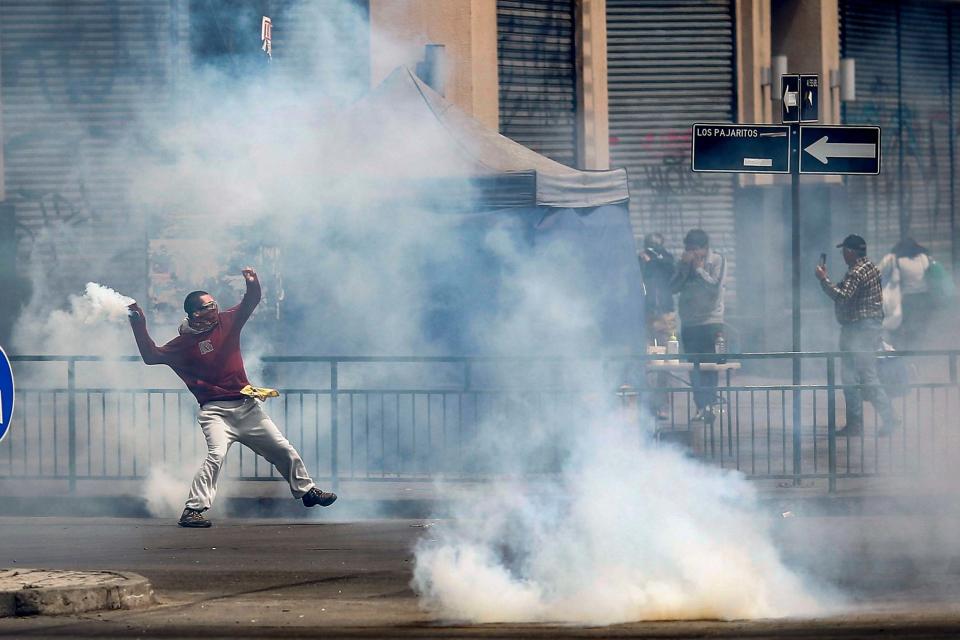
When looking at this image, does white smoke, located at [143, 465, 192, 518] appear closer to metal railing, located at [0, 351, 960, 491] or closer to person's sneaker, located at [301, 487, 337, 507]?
metal railing, located at [0, 351, 960, 491]

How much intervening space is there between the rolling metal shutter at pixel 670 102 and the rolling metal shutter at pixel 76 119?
6.35m

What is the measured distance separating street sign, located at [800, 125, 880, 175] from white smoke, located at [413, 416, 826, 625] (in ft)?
13.4

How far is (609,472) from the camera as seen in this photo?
7863 mm

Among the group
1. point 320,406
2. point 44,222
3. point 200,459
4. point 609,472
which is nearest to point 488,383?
point 320,406

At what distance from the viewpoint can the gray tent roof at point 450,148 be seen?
11.9m

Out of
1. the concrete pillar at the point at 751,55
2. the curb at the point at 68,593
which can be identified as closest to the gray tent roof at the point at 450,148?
the curb at the point at 68,593

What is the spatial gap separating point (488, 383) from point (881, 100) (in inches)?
502

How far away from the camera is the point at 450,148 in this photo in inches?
483

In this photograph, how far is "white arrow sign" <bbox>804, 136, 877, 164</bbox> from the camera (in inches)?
445

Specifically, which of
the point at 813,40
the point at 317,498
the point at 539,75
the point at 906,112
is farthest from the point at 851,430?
the point at 906,112

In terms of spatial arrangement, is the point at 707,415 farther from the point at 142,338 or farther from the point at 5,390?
the point at 5,390

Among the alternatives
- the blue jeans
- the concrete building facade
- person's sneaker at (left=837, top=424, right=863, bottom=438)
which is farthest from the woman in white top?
the blue jeans

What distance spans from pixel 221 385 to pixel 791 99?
463cm

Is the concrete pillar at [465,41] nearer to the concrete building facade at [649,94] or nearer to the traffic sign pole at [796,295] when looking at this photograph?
the concrete building facade at [649,94]
